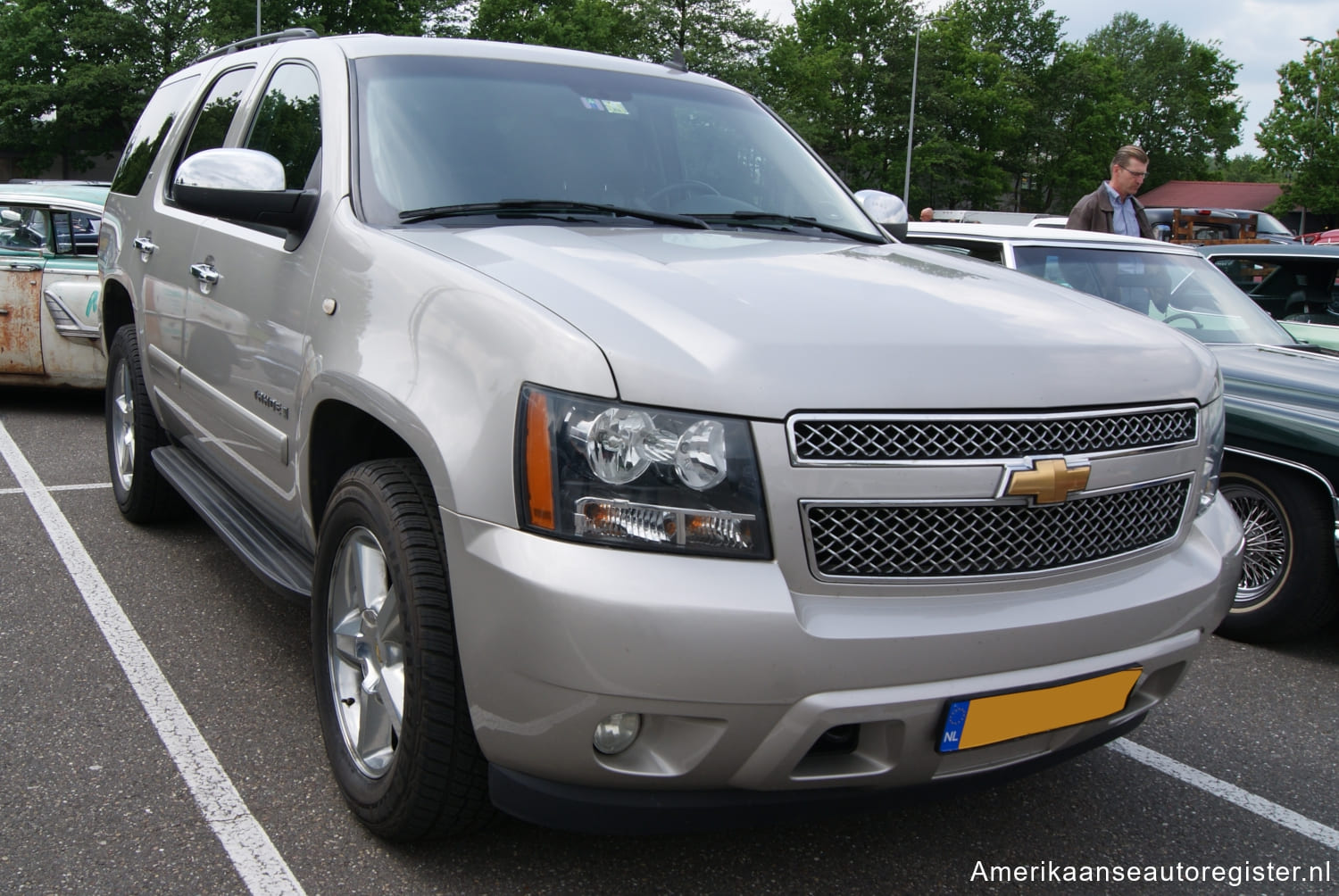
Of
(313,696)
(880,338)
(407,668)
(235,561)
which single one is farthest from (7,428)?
(880,338)

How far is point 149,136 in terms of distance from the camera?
5.00 metres

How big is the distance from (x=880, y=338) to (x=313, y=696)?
207cm

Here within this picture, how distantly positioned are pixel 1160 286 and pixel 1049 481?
12.3ft

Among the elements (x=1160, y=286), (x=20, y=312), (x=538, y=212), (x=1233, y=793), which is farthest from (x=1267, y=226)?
(x=538, y=212)

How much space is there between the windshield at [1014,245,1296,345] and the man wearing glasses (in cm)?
182

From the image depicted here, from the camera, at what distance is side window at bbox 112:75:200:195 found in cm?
479

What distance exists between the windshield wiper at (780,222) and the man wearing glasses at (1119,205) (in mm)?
4399

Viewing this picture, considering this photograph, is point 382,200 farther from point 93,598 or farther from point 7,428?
point 7,428

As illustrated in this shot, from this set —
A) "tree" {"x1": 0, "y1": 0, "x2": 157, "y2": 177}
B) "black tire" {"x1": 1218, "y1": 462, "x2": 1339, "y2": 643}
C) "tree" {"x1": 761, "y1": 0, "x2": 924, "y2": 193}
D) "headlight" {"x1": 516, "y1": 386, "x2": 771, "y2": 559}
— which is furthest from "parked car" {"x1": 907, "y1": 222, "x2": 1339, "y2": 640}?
"tree" {"x1": 761, "y1": 0, "x2": 924, "y2": 193}

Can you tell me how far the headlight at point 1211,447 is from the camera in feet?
8.50

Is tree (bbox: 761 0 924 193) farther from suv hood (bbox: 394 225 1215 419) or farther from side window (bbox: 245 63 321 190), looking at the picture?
suv hood (bbox: 394 225 1215 419)

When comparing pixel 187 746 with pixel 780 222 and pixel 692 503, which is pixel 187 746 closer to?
pixel 692 503

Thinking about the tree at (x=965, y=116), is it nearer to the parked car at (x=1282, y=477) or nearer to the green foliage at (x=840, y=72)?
the green foliage at (x=840, y=72)

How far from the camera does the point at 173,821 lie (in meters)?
2.65
